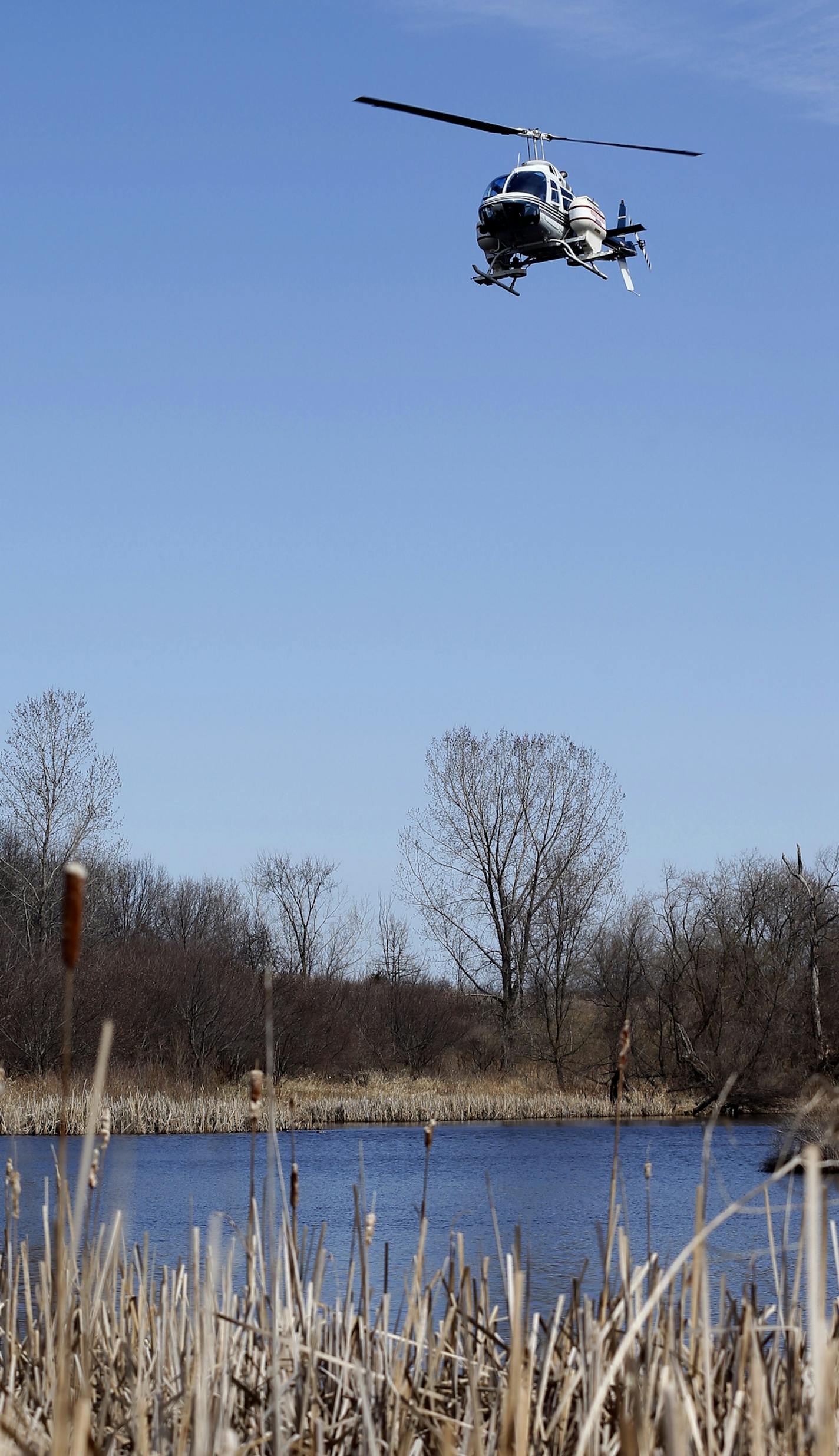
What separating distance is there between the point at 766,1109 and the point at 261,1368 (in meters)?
28.0

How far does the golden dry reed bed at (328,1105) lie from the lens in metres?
24.1

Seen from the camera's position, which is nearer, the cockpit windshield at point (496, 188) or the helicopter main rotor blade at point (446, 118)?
the helicopter main rotor blade at point (446, 118)

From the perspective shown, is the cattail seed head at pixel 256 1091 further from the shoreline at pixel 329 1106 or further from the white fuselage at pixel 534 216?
the shoreline at pixel 329 1106

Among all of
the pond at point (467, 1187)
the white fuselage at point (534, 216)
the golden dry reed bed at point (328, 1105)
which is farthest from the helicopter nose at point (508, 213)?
the golden dry reed bed at point (328, 1105)

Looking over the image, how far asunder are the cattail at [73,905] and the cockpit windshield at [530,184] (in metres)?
18.9

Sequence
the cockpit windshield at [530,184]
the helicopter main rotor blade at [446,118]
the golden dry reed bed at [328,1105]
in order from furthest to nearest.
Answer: the golden dry reed bed at [328,1105] < the cockpit windshield at [530,184] < the helicopter main rotor blade at [446,118]

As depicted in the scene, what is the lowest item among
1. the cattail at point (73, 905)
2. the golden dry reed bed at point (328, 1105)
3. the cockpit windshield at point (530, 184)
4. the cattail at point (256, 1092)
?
the golden dry reed bed at point (328, 1105)

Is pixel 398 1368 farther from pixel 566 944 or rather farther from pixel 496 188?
pixel 566 944

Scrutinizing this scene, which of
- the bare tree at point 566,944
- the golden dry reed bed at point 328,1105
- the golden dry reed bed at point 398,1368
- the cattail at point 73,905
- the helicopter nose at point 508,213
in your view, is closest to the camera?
the cattail at point 73,905

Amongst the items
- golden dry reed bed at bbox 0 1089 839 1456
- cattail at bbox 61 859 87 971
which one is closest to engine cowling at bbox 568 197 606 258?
golden dry reed bed at bbox 0 1089 839 1456

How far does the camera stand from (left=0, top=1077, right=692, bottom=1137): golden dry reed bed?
24.1m

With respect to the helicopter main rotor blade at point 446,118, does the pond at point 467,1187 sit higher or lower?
lower

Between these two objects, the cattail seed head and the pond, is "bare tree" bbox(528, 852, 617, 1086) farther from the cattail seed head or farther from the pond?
the cattail seed head

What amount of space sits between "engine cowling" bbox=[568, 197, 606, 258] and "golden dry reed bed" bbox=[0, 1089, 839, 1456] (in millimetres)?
17609
